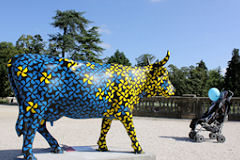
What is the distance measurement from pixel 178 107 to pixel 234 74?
1105 inches

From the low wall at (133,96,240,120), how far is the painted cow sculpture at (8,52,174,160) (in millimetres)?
10412

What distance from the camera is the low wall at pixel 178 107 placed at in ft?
47.5

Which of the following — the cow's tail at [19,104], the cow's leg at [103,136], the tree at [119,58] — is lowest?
the cow's leg at [103,136]

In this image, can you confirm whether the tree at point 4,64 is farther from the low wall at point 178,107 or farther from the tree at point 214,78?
the tree at point 214,78

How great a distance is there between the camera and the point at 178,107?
51.2 feet

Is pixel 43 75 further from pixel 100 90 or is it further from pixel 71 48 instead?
pixel 71 48

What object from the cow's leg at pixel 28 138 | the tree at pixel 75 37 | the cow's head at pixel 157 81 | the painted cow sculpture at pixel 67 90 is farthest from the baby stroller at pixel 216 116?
the tree at pixel 75 37

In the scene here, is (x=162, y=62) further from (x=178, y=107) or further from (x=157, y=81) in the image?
(x=178, y=107)

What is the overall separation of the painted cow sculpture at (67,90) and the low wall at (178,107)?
10412 mm

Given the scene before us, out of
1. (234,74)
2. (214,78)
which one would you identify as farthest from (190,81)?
(214,78)

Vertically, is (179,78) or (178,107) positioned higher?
(179,78)

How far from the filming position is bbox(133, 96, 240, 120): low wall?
47.5ft

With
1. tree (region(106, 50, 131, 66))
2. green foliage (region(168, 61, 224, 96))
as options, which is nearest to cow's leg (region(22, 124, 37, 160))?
green foliage (region(168, 61, 224, 96))

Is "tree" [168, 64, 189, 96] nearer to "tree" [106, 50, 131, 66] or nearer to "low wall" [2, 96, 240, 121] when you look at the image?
"tree" [106, 50, 131, 66]
